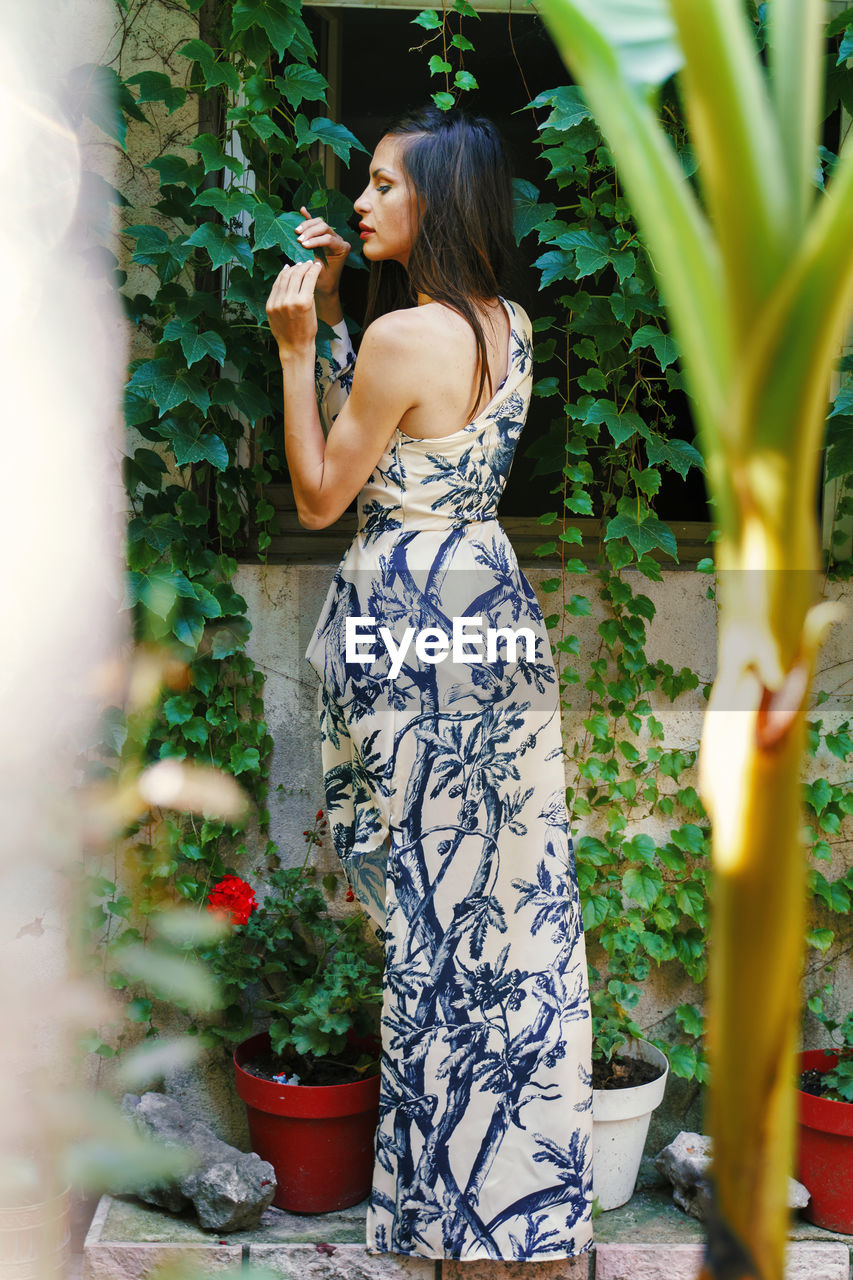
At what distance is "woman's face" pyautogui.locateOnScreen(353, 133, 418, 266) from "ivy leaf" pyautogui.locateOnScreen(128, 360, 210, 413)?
1.54ft

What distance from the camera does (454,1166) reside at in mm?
1740

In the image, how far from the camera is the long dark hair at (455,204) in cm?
169

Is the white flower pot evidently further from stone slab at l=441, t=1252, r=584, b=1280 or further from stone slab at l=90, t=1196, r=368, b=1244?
stone slab at l=90, t=1196, r=368, b=1244

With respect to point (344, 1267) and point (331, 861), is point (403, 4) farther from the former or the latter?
point (344, 1267)

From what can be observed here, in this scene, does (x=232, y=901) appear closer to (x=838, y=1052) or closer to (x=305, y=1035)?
(x=305, y=1035)

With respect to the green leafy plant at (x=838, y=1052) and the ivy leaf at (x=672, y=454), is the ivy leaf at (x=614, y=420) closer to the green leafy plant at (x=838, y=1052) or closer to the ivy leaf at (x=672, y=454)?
the ivy leaf at (x=672, y=454)

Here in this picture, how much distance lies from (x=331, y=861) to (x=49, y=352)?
1.24 m

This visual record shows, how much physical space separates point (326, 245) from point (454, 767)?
38.3 inches

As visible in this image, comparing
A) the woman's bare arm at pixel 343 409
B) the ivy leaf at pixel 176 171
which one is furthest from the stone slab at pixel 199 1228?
the ivy leaf at pixel 176 171

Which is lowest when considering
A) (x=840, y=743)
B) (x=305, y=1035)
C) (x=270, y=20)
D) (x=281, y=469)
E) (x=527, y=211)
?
(x=305, y=1035)

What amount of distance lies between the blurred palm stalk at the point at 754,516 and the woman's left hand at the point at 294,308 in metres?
1.44

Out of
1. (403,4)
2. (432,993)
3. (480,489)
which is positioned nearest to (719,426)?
(480,489)

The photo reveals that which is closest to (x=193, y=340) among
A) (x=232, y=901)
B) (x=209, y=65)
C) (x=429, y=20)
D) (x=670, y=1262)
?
(x=209, y=65)

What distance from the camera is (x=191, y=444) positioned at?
2023 mm
